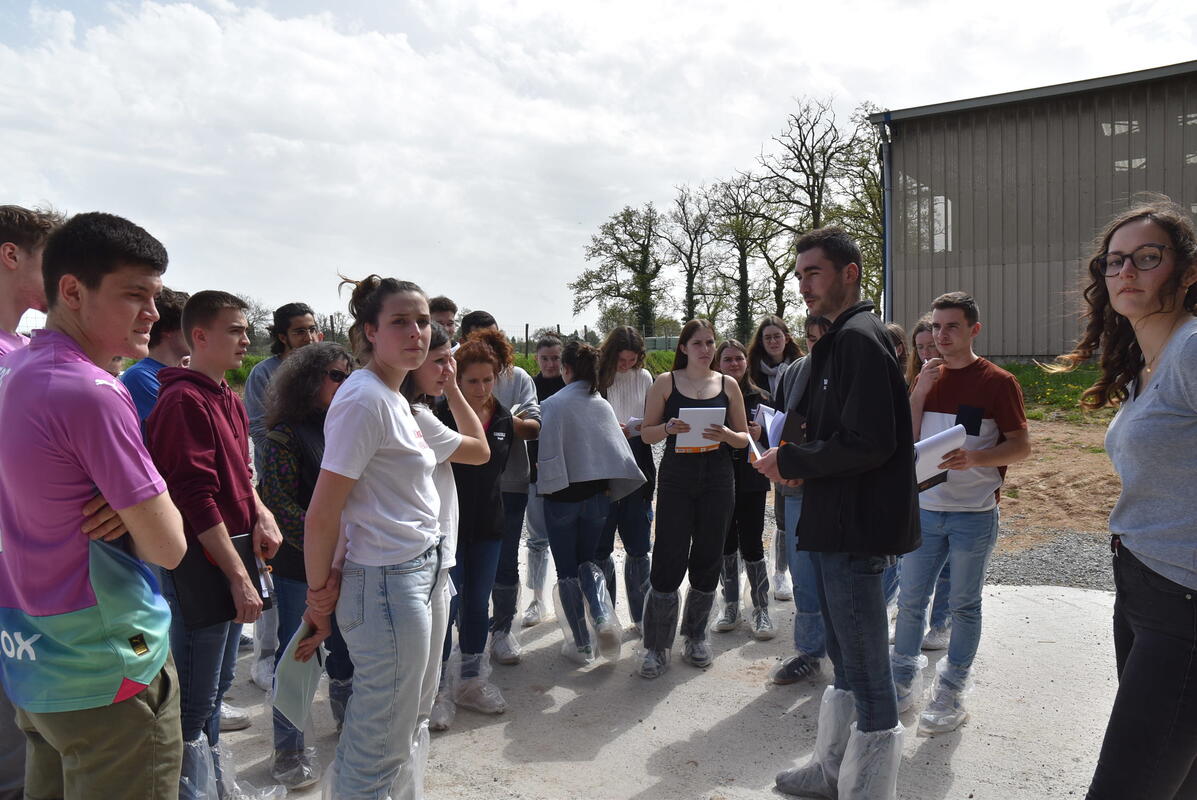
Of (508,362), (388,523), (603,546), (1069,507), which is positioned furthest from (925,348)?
(1069,507)

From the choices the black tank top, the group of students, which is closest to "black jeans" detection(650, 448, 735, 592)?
the group of students

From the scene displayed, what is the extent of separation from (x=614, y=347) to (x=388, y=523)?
9.18ft

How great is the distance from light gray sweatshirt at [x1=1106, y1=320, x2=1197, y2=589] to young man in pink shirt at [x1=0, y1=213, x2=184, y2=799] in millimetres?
2580

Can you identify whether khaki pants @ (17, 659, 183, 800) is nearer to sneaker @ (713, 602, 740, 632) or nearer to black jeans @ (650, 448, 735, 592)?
black jeans @ (650, 448, 735, 592)

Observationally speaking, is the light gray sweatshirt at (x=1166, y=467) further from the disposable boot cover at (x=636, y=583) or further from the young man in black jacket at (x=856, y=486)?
the disposable boot cover at (x=636, y=583)

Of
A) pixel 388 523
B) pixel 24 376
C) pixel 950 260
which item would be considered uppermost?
pixel 950 260

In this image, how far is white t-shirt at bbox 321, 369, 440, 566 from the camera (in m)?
2.52

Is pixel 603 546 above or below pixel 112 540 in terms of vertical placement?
below

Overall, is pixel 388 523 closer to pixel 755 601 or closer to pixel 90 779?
pixel 90 779

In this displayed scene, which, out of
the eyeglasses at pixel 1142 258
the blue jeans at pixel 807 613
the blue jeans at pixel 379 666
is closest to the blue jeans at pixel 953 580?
the blue jeans at pixel 807 613

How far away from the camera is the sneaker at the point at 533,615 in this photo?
5.68 m

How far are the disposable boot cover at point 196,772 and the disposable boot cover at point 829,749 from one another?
7.48 ft

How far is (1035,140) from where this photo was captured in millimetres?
18328

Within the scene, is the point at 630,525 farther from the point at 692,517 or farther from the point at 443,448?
the point at 443,448
